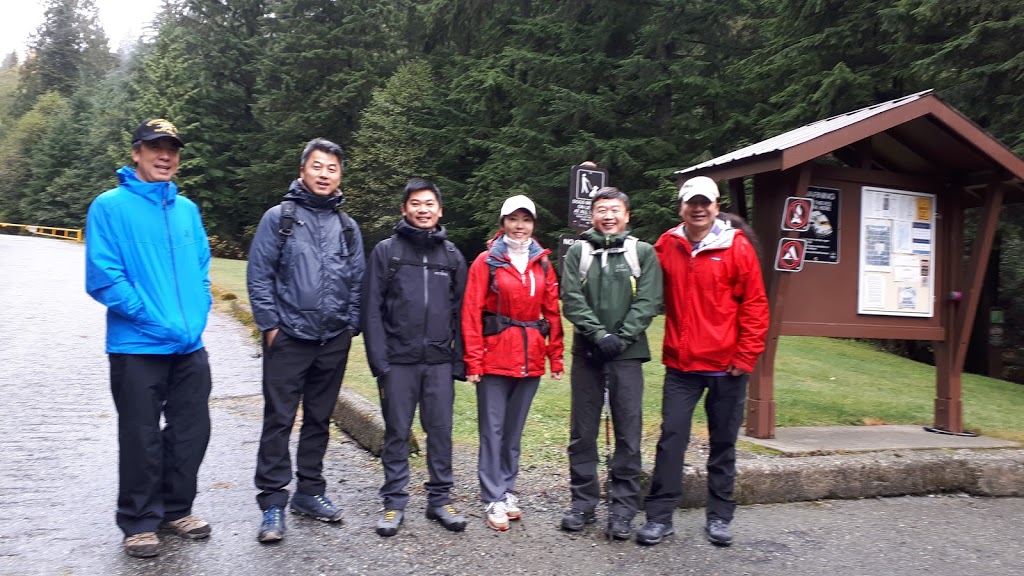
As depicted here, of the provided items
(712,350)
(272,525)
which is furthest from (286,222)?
(712,350)

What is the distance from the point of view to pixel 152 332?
4.15 meters

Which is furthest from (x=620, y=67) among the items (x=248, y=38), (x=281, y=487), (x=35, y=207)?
(x=35, y=207)

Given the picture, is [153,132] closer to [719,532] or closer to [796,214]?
[719,532]

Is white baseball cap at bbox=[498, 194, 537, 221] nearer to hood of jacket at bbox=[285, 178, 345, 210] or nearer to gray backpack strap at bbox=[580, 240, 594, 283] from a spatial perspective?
gray backpack strap at bbox=[580, 240, 594, 283]

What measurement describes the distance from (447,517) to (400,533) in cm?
29

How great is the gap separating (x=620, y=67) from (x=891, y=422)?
18.4m

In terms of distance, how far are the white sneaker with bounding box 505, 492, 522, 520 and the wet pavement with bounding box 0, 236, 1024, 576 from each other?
85 millimetres

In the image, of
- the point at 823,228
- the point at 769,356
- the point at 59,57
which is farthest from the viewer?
the point at 59,57

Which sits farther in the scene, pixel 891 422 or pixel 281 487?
pixel 891 422

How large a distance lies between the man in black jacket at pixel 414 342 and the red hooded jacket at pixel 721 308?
1.43 meters

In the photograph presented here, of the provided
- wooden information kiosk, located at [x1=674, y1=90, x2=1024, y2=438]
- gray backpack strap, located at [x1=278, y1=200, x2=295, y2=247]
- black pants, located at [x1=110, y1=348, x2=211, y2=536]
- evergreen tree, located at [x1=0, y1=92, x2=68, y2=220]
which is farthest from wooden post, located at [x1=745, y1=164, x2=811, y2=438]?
evergreen tree, located at [x1=0, y1=92, x2=68, y2=220]

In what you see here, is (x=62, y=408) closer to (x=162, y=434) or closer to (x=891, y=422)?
(x=162, y=434)

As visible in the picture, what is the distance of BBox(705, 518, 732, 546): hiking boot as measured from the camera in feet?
15.3

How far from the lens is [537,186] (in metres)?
25.1
